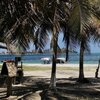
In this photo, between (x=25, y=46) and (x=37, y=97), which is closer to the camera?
(x=25, y=46)

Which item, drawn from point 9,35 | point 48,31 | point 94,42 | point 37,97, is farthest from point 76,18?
point 94,42

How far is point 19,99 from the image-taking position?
46.5 ft

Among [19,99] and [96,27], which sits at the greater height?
[96,27]

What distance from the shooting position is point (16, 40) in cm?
1327

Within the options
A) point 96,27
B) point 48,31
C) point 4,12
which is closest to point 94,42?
point 96,27

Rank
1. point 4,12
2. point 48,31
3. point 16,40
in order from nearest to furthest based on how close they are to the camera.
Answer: point 4,12
point 16,40
point 48,31

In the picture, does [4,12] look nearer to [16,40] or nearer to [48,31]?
[16,40]

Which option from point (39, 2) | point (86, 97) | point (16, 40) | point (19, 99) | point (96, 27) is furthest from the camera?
point (96, 27)

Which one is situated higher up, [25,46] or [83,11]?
[83,11]

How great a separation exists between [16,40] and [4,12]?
6.74ft

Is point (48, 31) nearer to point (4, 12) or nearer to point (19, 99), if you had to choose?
point (19, 99)

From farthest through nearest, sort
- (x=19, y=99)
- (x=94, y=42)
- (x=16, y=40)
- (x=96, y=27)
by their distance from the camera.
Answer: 1. (x=94, y=42)
2. (x=96, y=27)
3. (x=19, y=99)
4. (x=16, y=40)

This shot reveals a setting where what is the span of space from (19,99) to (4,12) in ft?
12.9

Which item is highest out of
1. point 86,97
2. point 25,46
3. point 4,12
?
point 4,12
